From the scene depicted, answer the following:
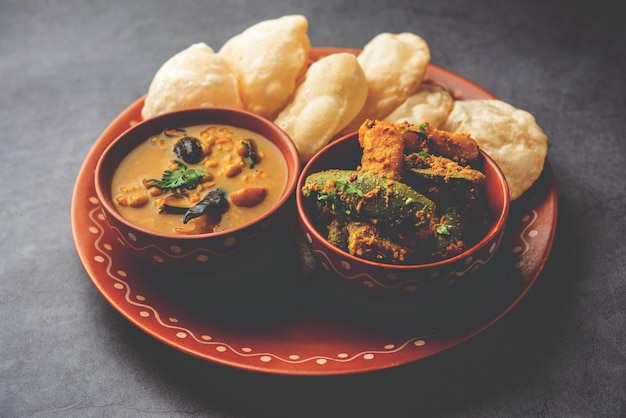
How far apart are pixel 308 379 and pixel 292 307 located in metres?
0.39

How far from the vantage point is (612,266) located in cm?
304

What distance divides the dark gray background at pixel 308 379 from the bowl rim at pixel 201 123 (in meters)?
0.53

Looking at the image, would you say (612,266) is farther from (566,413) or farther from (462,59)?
(462,59)

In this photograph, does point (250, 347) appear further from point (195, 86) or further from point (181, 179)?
point (195, 86)

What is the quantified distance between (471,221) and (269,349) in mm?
968

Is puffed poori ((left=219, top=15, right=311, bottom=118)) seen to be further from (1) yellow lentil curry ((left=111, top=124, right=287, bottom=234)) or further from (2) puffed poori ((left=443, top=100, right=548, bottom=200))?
(2) puffed poori ((left=443, top=100, right=548, bottom=200))

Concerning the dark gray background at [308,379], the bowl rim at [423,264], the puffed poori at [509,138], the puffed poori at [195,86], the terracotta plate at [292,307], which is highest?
the puffed poori at [195,86]

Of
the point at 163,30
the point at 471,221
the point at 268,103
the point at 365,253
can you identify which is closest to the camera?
the point at 365,253

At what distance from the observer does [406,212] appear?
8.14 ft

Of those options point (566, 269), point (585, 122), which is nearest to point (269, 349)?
point (566, 269)

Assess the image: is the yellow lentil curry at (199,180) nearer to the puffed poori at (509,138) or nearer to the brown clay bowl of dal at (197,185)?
the brown clay bowl of dal at (197,185)

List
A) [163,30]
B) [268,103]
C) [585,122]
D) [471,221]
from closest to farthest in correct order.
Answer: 1. [471,221]
2. [268,103]
3. [585,122]
4. [163,30]

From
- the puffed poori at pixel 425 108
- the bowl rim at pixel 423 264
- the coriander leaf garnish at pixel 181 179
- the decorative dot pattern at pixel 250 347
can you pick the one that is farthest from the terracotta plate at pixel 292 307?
the puffed poori at pixel 425 108

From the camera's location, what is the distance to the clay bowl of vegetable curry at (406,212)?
8.00 ft
